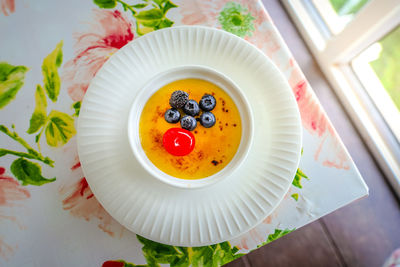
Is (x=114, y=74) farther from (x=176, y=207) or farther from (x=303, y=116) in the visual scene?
(x=303, y=116)

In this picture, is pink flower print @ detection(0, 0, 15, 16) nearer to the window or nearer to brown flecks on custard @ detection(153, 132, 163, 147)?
brown flecks on custard @ detection(153, 132, 163, 147)

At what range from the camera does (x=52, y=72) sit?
915 millimetres

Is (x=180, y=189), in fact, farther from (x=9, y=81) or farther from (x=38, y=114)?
(x=9, y=81)

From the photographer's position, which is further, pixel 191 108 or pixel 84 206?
pixel 84 206

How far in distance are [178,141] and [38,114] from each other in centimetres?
51

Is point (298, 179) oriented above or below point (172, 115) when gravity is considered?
below

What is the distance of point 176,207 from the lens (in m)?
0.76

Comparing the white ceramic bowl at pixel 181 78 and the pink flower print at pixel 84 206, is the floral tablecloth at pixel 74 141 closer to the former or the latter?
the pink flower print at pixel 84 206

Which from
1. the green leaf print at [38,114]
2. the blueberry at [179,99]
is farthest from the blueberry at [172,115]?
the green leaf print at [38,114]

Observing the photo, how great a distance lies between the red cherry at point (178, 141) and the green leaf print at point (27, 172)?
42cm

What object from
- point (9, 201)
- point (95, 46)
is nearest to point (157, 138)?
point (95, 46)

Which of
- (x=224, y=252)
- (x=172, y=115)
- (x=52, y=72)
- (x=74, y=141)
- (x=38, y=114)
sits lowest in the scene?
(x=224, y=252)

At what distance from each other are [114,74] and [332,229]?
50.3 inches

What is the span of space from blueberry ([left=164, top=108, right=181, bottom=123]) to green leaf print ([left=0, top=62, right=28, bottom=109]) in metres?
0.54
